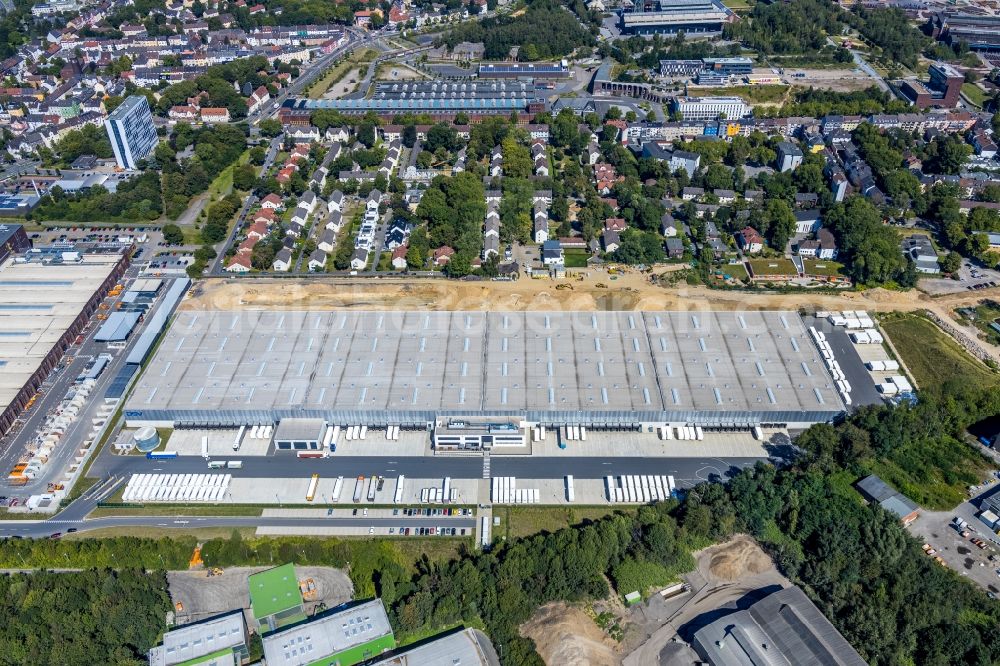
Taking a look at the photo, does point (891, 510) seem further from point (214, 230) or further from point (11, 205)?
point (11, 205)

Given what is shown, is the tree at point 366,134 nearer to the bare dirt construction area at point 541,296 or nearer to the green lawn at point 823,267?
the bare dirt construction area at point 541,296

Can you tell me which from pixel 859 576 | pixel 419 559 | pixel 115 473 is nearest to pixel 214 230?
pixel 115 473

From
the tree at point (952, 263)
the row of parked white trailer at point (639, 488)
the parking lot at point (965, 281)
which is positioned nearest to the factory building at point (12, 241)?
the row of parked white trailer at point (639, 488)

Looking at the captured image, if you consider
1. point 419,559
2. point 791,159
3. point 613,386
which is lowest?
point 419,559

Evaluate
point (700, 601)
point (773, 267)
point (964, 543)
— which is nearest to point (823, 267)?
point (773, 267)

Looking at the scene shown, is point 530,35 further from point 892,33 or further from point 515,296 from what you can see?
point 515,296

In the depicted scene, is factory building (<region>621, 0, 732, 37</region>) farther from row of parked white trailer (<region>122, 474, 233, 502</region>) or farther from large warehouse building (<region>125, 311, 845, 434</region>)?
row of parked white trailer (<region>122, 474, 233, 502</region>)

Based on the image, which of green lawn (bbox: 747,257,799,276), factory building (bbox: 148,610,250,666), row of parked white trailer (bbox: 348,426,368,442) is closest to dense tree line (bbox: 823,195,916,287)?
green lawn (bbox: 747,257,799,276)
